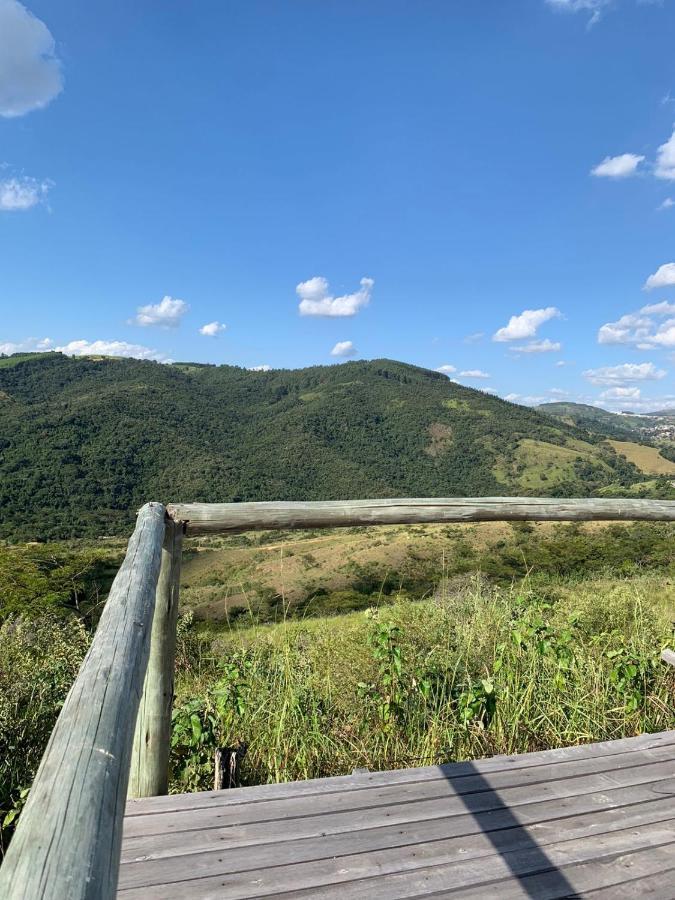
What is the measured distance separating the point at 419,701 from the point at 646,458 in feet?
354

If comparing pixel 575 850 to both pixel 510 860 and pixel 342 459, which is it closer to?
pixel 510 860

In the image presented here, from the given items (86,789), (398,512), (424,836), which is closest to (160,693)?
(424,836)

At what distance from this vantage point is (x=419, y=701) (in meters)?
2.28

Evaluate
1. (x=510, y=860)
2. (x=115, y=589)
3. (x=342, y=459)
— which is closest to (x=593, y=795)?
(x=510, y=860)

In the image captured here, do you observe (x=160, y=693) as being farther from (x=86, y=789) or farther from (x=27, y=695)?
(x=86, y=789)

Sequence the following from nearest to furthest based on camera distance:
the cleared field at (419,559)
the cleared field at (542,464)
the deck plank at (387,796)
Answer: the deck plank at (387,796) → the cleared field at (419,559) → the cleared field at (542,464)

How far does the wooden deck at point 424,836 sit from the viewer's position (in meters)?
1.24

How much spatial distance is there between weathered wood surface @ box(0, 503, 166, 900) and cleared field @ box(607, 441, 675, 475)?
321 ft

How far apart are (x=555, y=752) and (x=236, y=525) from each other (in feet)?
4.20

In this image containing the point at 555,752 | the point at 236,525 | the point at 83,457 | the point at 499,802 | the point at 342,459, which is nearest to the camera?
the point at 499,802

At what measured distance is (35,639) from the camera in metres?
3.32

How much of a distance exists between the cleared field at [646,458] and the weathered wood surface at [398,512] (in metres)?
95.5

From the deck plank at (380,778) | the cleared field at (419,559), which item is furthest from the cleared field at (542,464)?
the deck plank at (380,778)

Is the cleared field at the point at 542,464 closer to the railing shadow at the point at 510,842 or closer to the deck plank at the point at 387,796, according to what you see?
the deck plank at the point at 387,796
